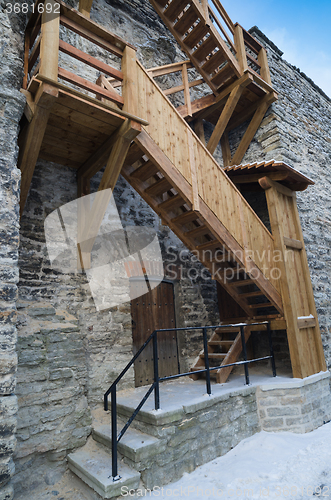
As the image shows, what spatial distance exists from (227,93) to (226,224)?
3.77 metres

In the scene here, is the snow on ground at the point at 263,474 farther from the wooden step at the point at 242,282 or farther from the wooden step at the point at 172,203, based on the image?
the wooden step at the point at 172,203

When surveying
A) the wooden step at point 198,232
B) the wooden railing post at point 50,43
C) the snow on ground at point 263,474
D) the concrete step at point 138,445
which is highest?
the wooden railing post at point 50,43

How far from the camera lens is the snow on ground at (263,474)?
9.96 feet

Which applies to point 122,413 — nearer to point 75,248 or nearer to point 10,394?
point 10,394

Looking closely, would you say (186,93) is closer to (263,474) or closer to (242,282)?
(242,282)

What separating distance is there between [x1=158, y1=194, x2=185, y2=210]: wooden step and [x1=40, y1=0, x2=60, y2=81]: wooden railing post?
6.88 ft

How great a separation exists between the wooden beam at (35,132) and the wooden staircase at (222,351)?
3.69 metres

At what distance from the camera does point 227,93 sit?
679cm

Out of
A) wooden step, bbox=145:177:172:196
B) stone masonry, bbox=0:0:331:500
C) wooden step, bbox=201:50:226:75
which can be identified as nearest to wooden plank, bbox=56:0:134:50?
stone masonry, bbox=0:0:331:500

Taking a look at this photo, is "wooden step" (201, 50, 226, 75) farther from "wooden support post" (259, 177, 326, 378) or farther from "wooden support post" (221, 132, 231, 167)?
"wooden support post" (259, 177, 326, 378)

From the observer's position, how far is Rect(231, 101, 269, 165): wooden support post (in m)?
7.25

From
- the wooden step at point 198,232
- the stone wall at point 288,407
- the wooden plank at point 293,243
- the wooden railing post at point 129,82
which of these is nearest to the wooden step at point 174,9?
the wooden railing post at point 129,82

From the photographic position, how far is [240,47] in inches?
260

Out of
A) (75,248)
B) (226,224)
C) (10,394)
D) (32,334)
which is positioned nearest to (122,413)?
(32,334)
